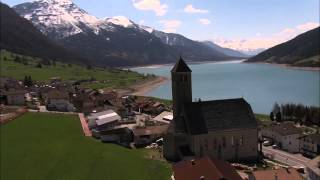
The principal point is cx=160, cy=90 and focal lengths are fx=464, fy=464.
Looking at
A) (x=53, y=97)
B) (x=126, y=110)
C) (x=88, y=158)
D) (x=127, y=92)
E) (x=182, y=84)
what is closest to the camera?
(x=88, y=158)

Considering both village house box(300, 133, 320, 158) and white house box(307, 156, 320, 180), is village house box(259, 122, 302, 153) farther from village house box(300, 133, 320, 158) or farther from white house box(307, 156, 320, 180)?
white house box(307, 156, 320, 180)

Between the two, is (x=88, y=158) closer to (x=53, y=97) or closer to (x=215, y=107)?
(x=215, y=107)

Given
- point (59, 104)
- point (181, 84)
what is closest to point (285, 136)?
point (181, 84)

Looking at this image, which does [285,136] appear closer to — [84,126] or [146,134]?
[146,134]

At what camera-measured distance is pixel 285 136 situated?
71625 millimetres

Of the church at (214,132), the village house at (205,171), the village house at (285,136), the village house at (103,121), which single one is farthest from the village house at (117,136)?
the village house at (205,171)

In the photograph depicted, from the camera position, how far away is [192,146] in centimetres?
6262

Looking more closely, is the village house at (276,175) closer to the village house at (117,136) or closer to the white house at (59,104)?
the village house at (117,136)

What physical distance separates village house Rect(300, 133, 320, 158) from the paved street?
173cm

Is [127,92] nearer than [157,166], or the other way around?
[157,166]

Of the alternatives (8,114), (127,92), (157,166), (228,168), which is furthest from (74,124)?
(127,92)

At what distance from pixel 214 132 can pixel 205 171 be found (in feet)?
74.7

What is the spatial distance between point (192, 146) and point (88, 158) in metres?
14.0

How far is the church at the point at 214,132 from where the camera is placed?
62.5 metres
